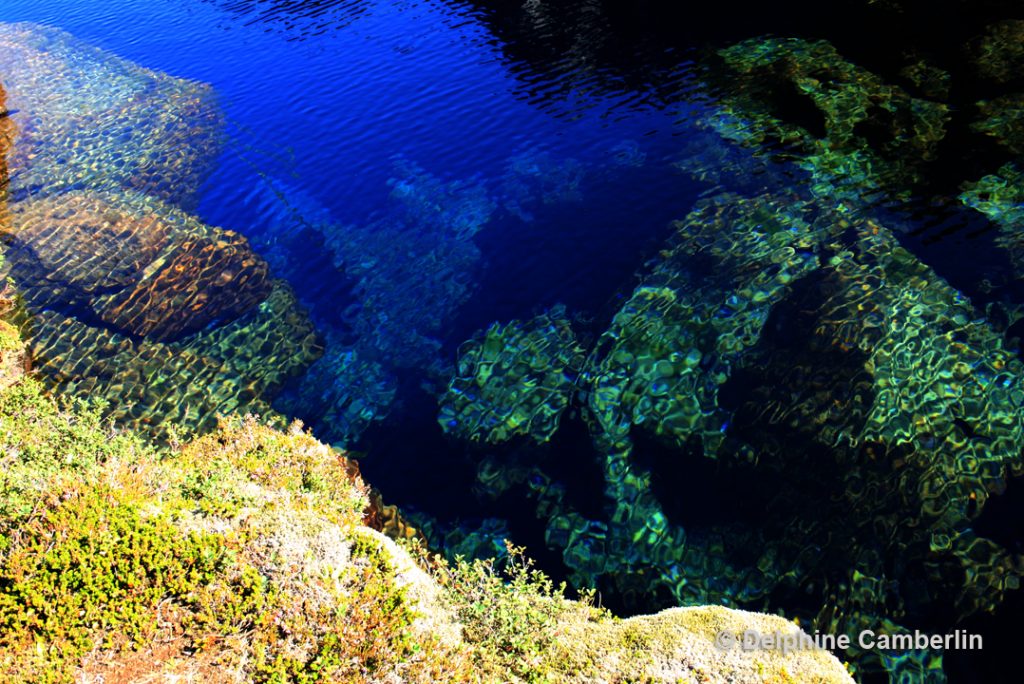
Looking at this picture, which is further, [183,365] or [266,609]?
[183,365]

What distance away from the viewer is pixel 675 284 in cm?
2377

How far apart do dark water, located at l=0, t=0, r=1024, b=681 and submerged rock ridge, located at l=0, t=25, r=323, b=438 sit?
4.89ft

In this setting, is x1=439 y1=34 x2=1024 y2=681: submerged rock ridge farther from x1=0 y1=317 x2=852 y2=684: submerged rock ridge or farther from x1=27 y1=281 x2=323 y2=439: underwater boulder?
x1=27 y1=281 x2=323 y2=439: underwater boulder

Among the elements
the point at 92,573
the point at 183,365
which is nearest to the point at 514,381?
the point at 92,573

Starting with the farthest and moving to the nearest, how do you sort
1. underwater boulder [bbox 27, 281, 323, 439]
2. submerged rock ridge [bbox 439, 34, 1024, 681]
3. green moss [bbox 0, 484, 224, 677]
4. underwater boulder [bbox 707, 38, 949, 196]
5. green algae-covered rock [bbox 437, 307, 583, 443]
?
1. underwater boulder [bbox 707, 38, 949, 196]
2. underwater boulder [bbox 27, 281, 323, 439]
3. green algae-covered rock [bbox 437, 307, 583, 443]
4. submerged rock ridge [bbox 439, 34, 1024, 681]
5. green moss [bbox 0, 484, 224, 677]

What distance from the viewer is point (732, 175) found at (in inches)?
1130

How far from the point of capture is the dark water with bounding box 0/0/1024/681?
51.3 ft

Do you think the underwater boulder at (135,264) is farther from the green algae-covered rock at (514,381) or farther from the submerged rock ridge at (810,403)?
the submerged rock ridge at (810,403)

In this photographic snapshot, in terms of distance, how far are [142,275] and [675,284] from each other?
24.8 meters

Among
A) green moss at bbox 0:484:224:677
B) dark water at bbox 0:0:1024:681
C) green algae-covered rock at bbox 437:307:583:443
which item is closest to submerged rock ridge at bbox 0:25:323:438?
dark water at bbox 0:0:1024:681

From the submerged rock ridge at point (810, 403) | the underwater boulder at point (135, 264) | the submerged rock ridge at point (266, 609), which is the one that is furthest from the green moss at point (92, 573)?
the underwater boulder at point (135, 264)

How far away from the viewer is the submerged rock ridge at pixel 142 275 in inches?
954

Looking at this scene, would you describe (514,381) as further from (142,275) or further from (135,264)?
(135,264)

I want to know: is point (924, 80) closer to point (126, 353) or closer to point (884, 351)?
point (884, 351)
